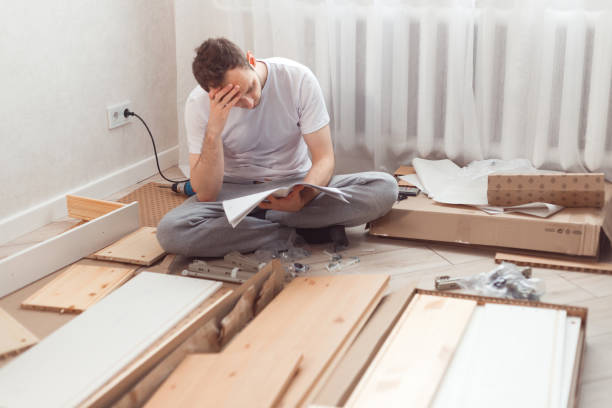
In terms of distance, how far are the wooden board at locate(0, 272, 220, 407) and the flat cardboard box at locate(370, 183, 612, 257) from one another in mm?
653

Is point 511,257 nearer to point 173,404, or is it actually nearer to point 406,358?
point 406,358

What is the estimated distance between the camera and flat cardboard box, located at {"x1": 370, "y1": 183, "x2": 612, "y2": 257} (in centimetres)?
204

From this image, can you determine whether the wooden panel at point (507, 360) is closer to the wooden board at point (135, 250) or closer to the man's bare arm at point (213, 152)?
the man's bare arm at point (213, 152)

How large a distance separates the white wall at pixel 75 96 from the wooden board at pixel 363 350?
1.40 m

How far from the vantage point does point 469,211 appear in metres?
2.18

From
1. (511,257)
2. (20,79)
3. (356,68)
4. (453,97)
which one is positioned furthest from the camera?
(356,68)

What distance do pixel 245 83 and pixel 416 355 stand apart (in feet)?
2.96

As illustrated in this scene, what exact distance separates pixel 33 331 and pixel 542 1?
6.26ft

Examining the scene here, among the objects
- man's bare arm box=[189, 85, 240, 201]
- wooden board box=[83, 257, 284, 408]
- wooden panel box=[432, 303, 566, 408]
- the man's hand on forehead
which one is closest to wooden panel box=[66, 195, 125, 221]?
man's bare arm box=[189, 85, 240, 201]

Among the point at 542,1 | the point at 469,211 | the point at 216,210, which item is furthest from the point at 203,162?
the point at 542,1

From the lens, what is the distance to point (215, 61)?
1.88 meters

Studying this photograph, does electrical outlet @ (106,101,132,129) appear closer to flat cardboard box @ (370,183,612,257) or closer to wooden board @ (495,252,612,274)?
flat cardboard box @ (370,183,612,257)

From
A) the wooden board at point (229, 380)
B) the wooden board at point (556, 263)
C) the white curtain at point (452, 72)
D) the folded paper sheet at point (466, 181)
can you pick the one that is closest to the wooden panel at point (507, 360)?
the wooden board at point (229, 380)

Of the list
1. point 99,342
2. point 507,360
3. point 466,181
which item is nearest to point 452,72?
point 466,181
